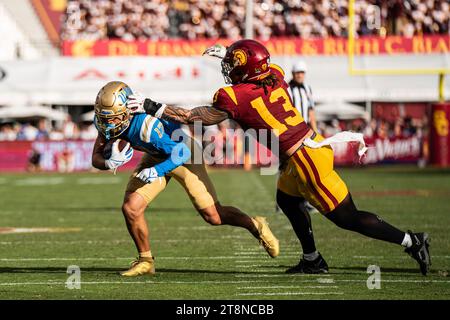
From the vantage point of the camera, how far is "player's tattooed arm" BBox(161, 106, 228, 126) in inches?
270

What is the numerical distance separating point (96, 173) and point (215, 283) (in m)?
18.1

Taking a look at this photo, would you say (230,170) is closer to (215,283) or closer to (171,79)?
(171,79)

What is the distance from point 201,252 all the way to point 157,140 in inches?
74.1

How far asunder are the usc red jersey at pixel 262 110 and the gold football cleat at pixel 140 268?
126cm

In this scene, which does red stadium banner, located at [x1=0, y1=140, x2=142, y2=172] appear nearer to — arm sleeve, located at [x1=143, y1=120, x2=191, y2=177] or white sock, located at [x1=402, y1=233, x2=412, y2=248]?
arm sleeve, located at [x1=143, y1=120, x2=191, y2=177]

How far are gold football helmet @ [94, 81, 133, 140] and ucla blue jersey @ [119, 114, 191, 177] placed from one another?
10cm

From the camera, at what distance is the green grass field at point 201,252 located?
6594mm

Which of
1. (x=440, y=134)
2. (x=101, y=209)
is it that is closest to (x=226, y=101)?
(x=101, y=209)

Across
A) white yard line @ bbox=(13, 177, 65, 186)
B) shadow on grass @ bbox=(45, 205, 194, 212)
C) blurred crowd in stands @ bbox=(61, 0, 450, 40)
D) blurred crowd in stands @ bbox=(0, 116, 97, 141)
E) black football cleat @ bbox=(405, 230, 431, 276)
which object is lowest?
shadow on grass @ bbox=(45, 205, 194, 212)

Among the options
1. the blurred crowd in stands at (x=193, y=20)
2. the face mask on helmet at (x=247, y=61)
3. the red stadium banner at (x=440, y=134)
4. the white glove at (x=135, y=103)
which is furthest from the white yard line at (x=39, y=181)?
the face mask on helmet at (x=247, y=61)

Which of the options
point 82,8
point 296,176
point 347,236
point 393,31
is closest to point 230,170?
point 393,31

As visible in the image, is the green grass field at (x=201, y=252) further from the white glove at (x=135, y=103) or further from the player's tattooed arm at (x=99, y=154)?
the white glove at (x=135, y=103)

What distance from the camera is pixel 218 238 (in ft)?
33.1

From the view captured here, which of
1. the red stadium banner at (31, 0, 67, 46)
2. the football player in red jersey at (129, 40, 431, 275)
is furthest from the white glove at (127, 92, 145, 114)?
the red stadium banner at (31, 0, 67, 46)
